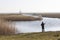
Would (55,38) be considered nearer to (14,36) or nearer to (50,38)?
(50,38)

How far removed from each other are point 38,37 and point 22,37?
0.16 feet

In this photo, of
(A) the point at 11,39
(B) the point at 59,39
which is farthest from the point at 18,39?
(B) the point at 59,39

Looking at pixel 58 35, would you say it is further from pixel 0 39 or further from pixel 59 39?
pixel 0 39

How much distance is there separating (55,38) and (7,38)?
0.14 m

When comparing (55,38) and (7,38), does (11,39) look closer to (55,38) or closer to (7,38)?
(7,38)

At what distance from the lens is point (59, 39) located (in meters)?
0.40

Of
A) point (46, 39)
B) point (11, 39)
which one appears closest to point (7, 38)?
point (11, 39)

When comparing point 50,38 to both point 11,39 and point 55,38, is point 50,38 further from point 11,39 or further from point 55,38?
point 11,39

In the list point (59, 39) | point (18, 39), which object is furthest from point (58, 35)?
point (18, 39)

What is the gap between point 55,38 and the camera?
0.40 meters

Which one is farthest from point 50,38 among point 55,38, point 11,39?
point 11,39

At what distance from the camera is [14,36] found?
1.36ft

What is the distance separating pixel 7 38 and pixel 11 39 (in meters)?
A: 0.01

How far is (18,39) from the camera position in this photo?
394 millimetres
